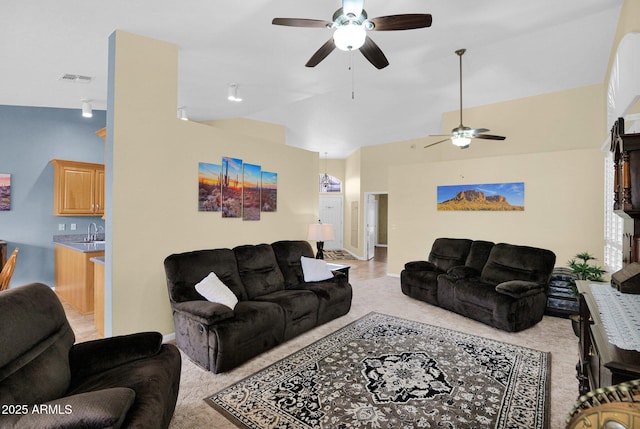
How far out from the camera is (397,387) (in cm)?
254

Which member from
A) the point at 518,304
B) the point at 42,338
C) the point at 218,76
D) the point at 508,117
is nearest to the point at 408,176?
the point at 508,117

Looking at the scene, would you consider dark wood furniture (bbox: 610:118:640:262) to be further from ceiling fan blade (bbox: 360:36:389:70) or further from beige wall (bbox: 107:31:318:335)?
beige wall (bbox: 107:31:318:335)

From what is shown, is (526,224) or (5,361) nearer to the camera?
(5,361)

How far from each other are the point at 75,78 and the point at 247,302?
11.8ft

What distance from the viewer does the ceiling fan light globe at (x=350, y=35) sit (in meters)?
2.22

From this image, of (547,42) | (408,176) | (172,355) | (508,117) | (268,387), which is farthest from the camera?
(408,176)

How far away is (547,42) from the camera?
416 centimetres

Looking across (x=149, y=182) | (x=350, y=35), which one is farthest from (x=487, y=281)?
(x=149, y=182)

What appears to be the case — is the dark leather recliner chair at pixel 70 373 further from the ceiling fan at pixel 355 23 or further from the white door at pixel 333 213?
the white door at pixel 333 213

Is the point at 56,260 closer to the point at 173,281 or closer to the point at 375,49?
the point at 173,281

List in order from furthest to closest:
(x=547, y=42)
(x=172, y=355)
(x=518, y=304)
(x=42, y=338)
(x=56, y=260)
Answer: (x=56, y=260), (x=547, y=42), (x=518, y=304), (x=172, y=355), (x=42, y=338)

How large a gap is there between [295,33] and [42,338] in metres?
3.25

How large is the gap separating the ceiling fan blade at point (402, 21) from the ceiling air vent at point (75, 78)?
148 inches

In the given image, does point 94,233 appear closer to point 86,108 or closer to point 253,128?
point 86,108
